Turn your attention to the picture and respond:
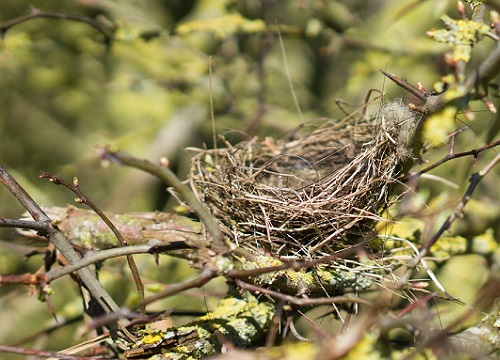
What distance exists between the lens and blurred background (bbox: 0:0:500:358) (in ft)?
10.7

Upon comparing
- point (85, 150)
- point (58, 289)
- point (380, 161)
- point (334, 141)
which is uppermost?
point (380, 161)

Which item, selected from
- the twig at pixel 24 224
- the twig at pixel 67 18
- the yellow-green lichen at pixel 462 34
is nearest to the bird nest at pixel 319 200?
the yellow-green lichen at pixel 462 34

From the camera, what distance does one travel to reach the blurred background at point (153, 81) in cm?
325

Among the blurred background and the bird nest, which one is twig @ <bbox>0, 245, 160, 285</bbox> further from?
the blurred background

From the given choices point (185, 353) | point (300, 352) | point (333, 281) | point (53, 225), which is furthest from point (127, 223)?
point (300, 352)

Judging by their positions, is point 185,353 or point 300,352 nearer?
point 300,352

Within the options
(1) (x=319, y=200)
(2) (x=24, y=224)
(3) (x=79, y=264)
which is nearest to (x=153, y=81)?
(1) (x=319, y=200)

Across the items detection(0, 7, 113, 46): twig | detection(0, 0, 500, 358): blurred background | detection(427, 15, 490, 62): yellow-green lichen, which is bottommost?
detection(0, 0, 500, 358): blurred background

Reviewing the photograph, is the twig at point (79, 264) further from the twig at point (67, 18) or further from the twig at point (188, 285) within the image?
the twig at point (67, 18)

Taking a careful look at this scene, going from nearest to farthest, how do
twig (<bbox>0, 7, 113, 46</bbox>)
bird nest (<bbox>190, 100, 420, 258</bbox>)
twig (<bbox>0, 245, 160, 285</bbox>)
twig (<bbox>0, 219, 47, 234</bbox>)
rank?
twig (<bbox>0, 245, 160, 285</bbox>)
twig (<bbox>0, 219, 47, 234</bbox>)
bird nest (<bbox>190, 100, 420, 258</bbox>)
twig (<bbox>0, 7, 113, 46</bbox>)

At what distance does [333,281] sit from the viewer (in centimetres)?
187

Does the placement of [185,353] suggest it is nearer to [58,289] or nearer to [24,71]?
[58,289]

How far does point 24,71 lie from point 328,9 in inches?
75.0

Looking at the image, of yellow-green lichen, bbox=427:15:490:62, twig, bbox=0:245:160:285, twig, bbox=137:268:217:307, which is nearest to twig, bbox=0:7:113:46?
twig, bbox=0:245:160:285
